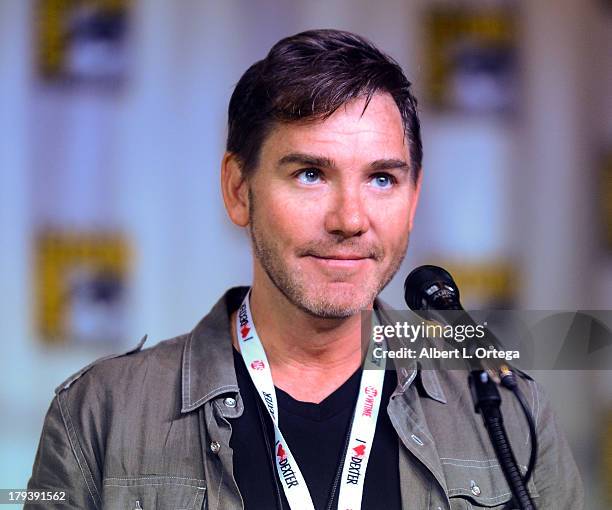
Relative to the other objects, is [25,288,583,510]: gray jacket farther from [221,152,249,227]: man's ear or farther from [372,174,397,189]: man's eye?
[372,174,397,189]: man's eye

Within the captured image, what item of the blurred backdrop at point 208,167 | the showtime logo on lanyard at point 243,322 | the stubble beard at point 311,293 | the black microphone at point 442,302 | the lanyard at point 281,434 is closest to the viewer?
the black microphone at point 442,302

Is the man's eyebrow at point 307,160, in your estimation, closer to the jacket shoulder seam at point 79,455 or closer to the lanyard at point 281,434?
the lanyard at point 281,434

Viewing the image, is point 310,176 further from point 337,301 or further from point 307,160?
point 337,301

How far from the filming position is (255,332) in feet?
7.00

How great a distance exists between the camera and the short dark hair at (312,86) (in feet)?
6.66

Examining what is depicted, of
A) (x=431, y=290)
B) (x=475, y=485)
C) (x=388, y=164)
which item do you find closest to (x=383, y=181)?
(x=388, y=164)

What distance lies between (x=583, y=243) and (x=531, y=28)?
78 centimetres

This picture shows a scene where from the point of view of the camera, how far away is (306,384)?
209 cm

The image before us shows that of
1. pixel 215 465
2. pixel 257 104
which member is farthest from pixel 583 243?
pixel 215 465

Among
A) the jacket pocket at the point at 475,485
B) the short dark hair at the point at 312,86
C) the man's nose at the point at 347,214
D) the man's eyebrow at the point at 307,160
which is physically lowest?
the jacket pocket at the point at 475,485

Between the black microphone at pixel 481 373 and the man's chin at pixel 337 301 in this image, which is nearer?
the black microphone at pixel 481 373

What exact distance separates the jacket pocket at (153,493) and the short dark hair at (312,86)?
72 centimetres

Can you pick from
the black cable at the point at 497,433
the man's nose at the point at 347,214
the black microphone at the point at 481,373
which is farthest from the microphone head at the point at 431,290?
the man's nose at the point at 347,214

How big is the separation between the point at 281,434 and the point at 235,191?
2.00ft
